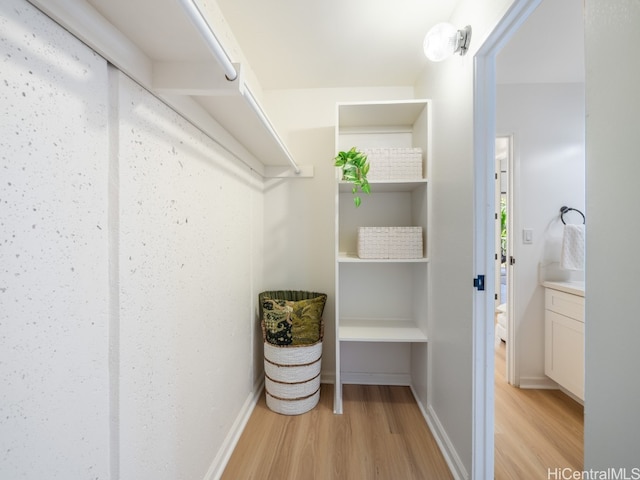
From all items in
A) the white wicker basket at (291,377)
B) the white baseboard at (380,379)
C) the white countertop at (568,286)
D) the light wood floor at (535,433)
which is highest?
the white countertop at (568,286)

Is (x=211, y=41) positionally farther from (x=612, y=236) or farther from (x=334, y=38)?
(x=334, y=38)

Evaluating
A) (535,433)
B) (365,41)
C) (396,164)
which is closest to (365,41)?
(365,41)

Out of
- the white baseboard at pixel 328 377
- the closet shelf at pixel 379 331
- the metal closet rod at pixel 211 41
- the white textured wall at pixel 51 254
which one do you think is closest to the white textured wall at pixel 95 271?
the white textured wall at pixel 51 254

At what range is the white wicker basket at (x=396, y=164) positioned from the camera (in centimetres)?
170

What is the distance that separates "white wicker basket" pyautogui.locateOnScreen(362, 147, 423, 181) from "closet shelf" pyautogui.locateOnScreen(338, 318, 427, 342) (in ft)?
3.36

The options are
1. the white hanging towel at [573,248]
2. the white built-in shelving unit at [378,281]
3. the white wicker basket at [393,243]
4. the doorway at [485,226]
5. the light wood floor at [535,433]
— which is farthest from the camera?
the white built-in shelving unit at [378,281]

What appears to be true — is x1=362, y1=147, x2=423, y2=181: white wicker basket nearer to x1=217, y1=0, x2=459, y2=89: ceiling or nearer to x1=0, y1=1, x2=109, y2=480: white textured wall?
x1=217, y1=0, x2=459, y2=89: ceiling

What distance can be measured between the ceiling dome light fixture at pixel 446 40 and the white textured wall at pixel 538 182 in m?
1.10

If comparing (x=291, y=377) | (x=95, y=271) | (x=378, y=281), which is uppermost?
(x=95, y=271)

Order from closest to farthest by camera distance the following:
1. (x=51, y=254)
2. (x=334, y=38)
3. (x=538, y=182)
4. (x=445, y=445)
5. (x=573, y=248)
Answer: (x=51, y=254)
(x=445, y=445)
(x=334, y=38)
(x=573, y=248)
(x=538, y=182)

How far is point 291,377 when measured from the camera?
64.1 inches

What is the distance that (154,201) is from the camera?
0.81m

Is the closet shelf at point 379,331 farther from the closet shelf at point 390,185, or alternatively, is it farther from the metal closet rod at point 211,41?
the metal closet rod at point 211,41

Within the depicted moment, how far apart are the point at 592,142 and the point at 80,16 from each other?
1177mm
